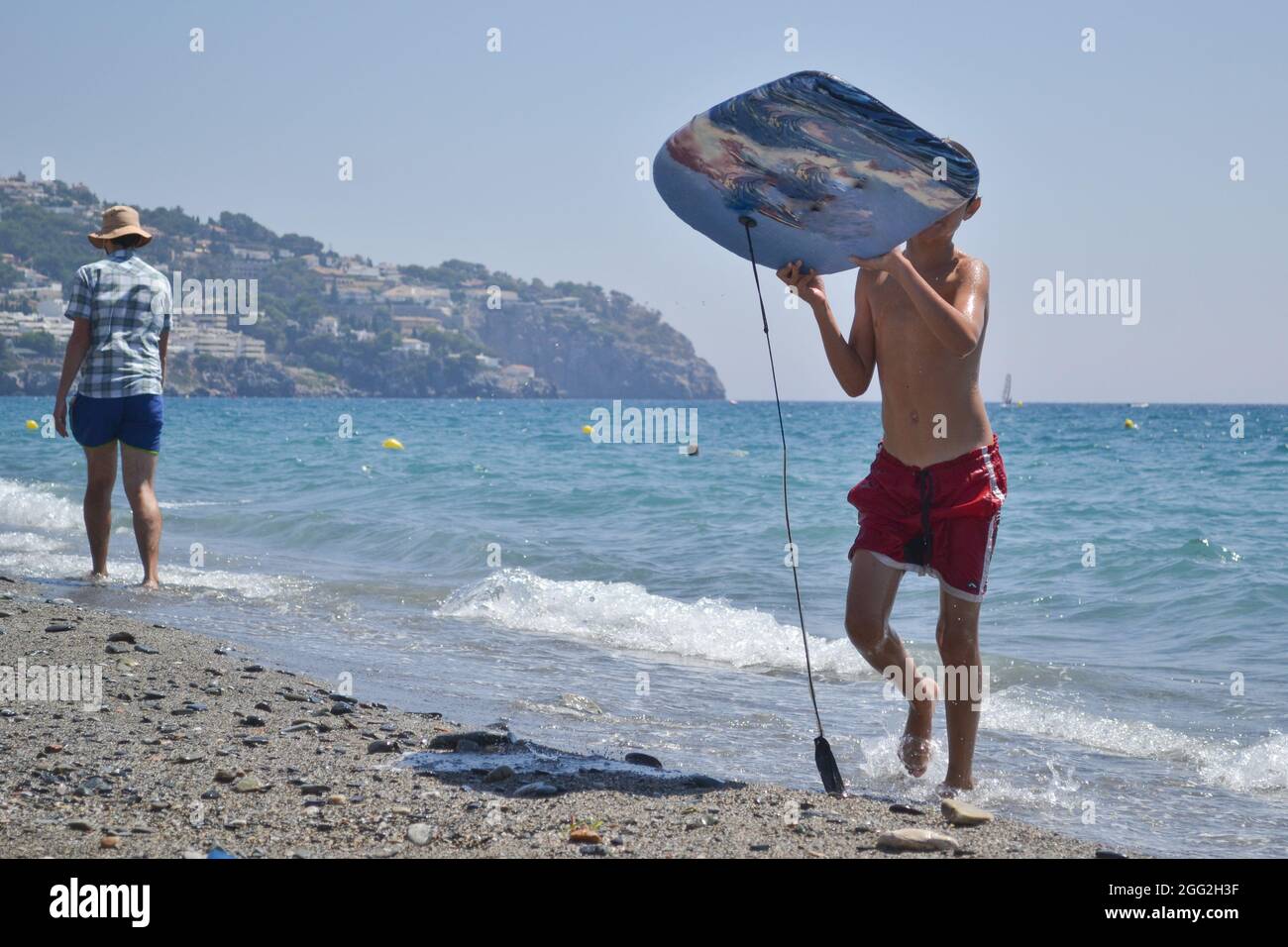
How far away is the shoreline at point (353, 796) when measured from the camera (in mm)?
3062

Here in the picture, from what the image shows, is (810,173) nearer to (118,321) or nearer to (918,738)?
(918,738)

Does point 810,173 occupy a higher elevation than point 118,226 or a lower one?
lower

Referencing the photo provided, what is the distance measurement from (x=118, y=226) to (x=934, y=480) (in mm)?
5443

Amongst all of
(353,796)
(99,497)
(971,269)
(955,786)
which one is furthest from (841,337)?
(99,497)

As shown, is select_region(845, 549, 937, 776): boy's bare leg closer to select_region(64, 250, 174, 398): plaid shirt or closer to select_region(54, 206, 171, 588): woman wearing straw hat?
select_region(54, 206, 171, 588): woman wearing straw hat

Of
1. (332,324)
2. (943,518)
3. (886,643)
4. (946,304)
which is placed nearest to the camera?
(946,304)

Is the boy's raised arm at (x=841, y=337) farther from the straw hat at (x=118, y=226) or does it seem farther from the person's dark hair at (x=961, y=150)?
the straw hat at (x=118, y=226)

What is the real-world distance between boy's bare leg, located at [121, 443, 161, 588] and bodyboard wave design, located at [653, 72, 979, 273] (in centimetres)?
412

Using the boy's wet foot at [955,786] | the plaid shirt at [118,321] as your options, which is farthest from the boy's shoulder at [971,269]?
the plaid shirt at [118,321]

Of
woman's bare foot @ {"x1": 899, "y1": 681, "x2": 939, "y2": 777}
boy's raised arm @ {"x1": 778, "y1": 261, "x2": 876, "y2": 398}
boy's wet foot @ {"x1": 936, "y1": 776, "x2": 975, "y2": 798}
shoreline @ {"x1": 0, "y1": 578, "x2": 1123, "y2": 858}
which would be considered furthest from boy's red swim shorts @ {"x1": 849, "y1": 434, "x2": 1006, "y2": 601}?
shoreline @ {"x1": 0, "y1": 578, "x2": 1123, "y2": 858}

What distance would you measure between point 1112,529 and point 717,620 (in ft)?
21.7

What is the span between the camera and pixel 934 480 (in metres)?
3.90

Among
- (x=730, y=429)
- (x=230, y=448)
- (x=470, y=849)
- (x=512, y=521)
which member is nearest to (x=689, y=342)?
(x=730, y=429)

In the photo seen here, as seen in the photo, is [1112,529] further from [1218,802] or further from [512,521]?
[1218,802]
